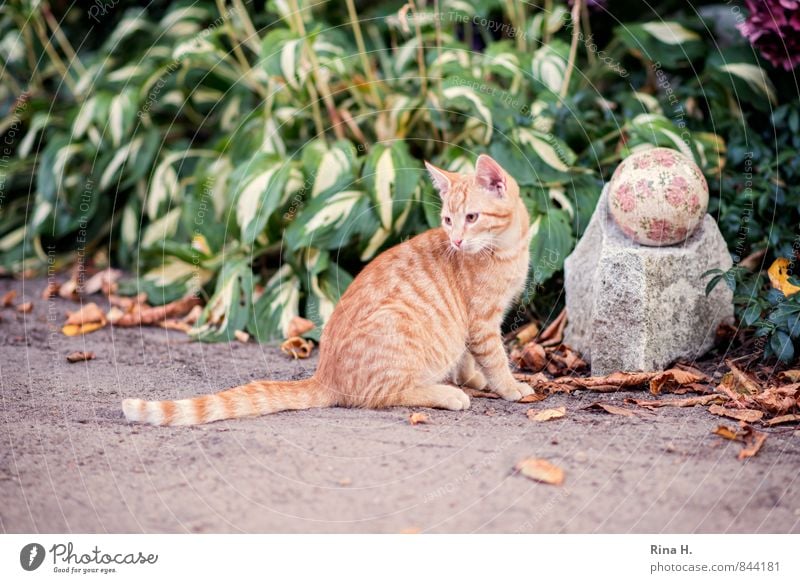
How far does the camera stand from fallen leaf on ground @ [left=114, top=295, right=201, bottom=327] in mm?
5977

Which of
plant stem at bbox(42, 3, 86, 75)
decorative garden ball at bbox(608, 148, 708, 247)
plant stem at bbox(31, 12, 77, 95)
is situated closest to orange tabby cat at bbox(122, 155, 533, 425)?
decorative garden ball at bbox(608, 148, 708, 247)

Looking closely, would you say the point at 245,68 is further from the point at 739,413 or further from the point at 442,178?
the point at 739,413

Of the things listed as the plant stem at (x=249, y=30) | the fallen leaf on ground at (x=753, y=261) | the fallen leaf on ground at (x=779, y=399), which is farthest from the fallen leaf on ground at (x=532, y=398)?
the plant stem at (x=249, y=30)

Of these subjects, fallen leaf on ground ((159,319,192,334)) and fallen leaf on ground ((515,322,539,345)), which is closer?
fallen leaf on ground ((515,322,539,345))

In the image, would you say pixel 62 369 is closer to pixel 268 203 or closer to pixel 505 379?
pixel 268 203

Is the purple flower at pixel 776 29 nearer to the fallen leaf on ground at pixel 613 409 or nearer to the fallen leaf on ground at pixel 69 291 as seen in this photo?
the fallen leaf on ground at pixel 613 409

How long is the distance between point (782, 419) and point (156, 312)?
14.1 ft

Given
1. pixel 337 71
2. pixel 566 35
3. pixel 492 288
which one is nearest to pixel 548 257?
pixel 492 288

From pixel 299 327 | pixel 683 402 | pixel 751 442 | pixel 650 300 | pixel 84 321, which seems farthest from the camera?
pixel 84 321

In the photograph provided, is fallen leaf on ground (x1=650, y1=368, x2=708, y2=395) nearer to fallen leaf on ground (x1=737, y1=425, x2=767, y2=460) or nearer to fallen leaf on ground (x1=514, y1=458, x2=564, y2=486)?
fallen leaf on ground (x1=737, y1=425, x2=767, y2=460)

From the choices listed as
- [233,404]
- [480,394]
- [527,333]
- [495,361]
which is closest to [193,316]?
[233,404]

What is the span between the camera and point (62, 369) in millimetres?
4883

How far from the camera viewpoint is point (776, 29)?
518cm

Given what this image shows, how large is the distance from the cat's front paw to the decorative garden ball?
105cm
